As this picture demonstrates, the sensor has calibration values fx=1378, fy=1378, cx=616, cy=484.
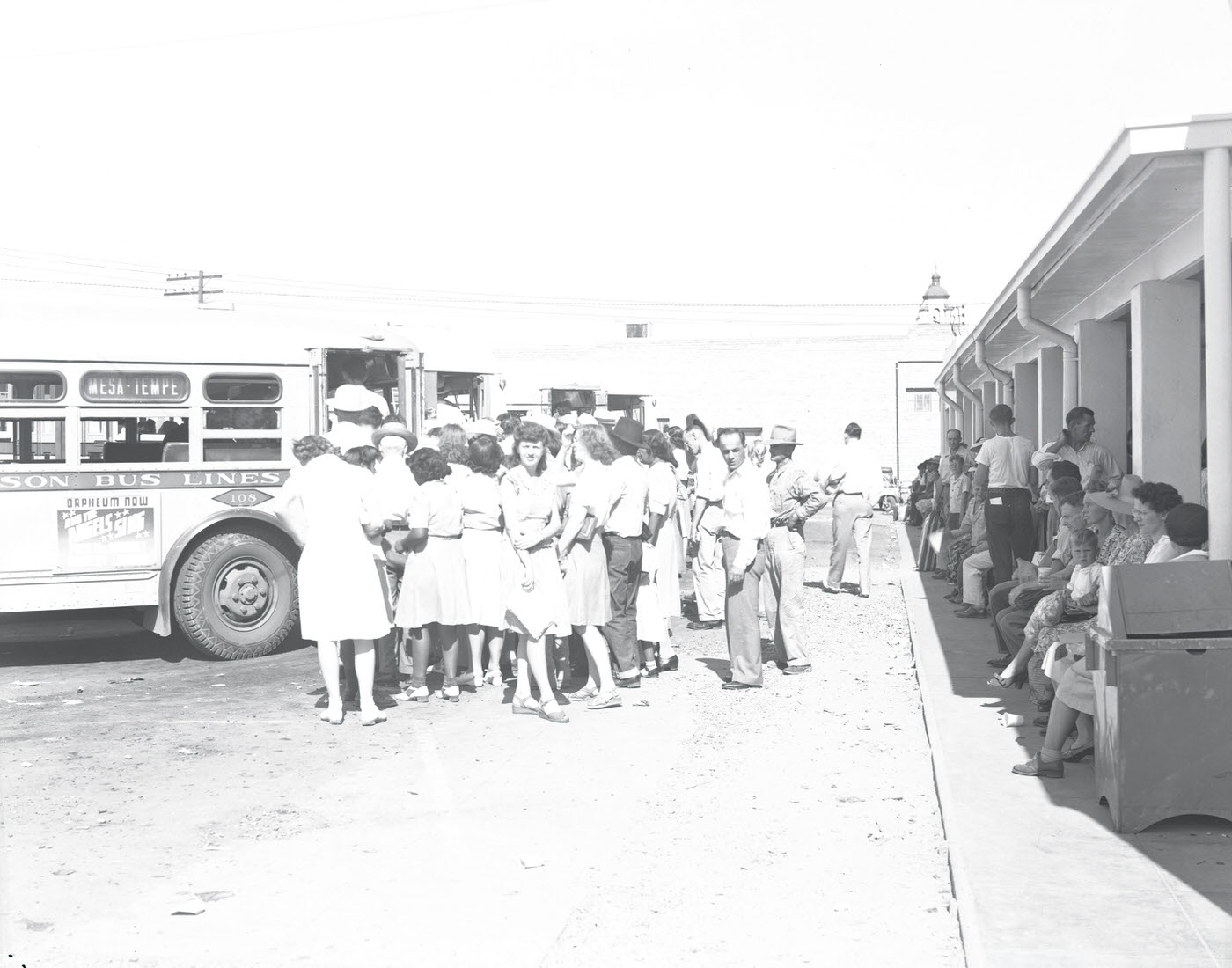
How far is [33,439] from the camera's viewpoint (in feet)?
36.9

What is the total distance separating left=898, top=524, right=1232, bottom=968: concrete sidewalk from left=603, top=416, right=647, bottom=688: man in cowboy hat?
7.98ft

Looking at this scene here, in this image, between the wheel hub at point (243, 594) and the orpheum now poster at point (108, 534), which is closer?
the orpheum now poster at point (108, 534)

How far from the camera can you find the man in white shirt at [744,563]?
9.67m

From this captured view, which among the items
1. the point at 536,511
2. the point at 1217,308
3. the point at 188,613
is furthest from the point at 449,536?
the point at 1217,308

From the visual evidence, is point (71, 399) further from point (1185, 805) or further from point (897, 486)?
point (897, 486)

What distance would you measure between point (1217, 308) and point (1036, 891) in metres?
3.18

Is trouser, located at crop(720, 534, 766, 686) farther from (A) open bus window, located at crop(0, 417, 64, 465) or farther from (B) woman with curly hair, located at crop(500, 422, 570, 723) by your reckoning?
(A) open bus window, located at crop(0, 417, 64, 465)

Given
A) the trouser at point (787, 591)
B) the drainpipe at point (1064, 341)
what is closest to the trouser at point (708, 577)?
the trouser at point (787, 591)

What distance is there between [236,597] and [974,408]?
2048cm

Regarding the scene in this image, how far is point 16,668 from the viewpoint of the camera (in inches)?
443

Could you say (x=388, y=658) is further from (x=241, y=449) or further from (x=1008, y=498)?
(x=1008, y=498)

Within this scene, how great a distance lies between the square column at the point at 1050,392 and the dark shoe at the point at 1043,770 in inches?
335

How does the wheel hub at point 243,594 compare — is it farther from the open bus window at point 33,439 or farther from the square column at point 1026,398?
the square column at point 1026,398

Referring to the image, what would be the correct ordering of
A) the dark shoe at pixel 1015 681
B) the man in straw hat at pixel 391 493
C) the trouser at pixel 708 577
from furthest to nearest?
1. the trouser at pixel 708 577
2. the man in straw hat at pixel 391 493
3. the dark shoe at pixel 1015 681
